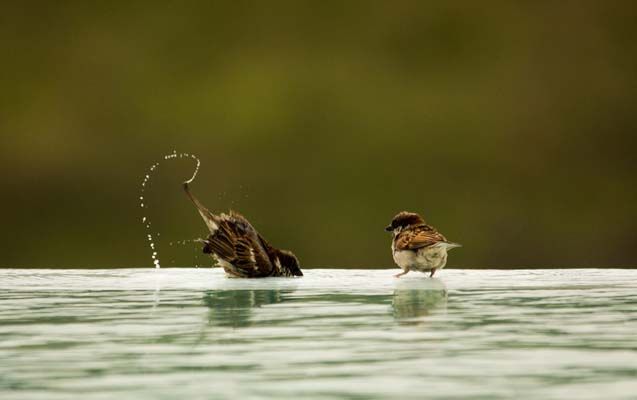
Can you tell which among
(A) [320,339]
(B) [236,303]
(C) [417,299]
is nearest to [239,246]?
(B) [236,303]

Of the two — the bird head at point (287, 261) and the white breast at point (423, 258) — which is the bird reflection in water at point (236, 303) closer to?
the bird head at point (287, 261)

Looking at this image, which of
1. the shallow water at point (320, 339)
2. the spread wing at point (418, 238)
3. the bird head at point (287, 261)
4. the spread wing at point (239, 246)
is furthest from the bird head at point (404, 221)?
the shallow water at point (320, 339)

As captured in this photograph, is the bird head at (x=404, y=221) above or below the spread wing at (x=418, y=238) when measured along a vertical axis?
above

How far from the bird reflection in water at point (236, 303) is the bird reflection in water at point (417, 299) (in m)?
0.76

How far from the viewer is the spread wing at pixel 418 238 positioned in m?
11.0

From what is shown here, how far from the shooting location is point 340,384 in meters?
4.74

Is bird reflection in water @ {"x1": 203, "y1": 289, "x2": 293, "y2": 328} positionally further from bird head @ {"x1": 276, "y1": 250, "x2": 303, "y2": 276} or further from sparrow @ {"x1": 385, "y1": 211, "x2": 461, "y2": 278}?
sparrow @ {"x1": 385, "y1": 211, "x2": 461, "y2": 278}


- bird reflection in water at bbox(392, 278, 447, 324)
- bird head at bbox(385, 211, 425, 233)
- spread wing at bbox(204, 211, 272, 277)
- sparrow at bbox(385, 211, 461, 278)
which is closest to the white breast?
sparrow at bbox(385, 211, 461, 278)

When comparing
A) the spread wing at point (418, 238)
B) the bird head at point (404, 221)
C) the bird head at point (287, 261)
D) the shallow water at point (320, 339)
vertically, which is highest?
the bird head at point (404, 221)

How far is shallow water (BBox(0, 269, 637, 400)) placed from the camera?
4.70m

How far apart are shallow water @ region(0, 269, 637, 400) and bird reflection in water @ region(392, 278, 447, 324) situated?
0.01 meters

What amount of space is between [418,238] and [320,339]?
508cm

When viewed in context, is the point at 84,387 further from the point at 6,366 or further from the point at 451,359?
the point at 451,359

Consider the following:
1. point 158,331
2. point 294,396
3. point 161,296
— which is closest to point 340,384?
point 294,396
